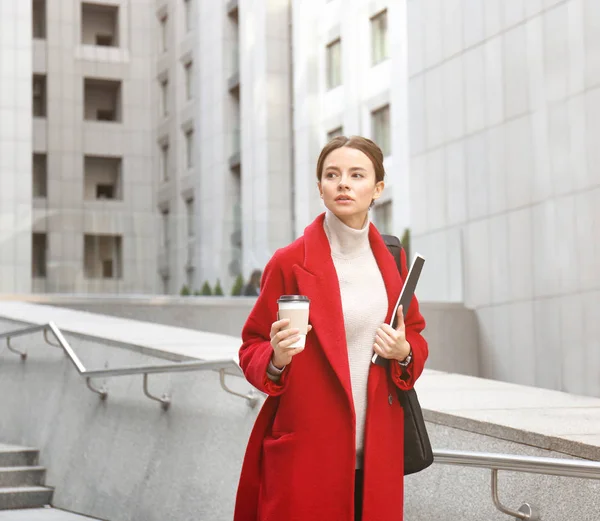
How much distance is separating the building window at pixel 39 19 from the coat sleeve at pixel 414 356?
44056mm

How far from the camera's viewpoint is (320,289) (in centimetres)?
333

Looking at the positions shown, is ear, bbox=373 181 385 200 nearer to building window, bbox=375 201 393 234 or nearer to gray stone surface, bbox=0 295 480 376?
gray stone surface, bbox=0 295 480 376

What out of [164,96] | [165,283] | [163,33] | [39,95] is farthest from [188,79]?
[165,283]

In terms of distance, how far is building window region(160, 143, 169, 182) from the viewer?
149 ft

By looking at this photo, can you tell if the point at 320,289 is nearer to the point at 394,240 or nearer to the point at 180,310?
the point at 394,240

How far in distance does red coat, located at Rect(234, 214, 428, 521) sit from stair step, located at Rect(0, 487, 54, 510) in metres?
5.89

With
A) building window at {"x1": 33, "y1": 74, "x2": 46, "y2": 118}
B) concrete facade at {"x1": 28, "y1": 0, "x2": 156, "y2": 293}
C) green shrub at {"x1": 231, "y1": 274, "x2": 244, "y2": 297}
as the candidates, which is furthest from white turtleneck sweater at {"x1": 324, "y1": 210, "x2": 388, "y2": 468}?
building window at {"x1": 33, "y1": 74, "x2": 46, "y2": 118}

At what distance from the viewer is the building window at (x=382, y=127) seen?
29.6 metres

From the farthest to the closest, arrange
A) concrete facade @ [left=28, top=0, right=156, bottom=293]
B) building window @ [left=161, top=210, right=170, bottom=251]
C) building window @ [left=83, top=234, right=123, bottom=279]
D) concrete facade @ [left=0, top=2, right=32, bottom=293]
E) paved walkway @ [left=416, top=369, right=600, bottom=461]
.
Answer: concrete facade @ [left=28, top=0, right=156, bottom=293] < concrete facade @ [left=0, top=2, right=32, bottom=293] < building window @ [left=161, top=210, right=170, bottom=251] < building window @ [left=83, top=234, right=123, bottom=279] < paved walkway @ [left=416, top=369, right=600, bottom=461]

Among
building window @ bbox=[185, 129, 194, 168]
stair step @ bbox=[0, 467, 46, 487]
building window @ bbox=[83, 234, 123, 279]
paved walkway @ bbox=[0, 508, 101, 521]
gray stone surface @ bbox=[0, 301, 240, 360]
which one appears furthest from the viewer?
building window @ bbox=[185, 129, 194, 168]

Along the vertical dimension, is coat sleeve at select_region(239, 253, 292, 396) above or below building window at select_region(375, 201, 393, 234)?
below

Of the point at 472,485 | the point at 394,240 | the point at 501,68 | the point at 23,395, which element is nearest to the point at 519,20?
the point at 501,68

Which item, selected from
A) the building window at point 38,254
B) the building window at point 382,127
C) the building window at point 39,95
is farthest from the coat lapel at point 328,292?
the building window at point 39,95

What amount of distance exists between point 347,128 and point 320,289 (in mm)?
28405
